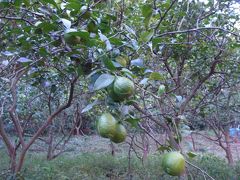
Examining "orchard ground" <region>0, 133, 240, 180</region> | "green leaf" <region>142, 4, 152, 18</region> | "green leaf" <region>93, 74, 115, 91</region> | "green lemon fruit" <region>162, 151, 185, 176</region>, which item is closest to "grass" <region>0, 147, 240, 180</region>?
"orchard ground" <region>0, 133, 240, 180</region>

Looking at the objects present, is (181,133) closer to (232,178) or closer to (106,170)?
(232,178)

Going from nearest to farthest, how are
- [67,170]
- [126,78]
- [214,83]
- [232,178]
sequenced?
[126,78], [214,83], [232,178], [67,170]

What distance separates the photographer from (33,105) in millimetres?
4840

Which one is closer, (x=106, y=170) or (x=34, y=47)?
(x=34, y=47)

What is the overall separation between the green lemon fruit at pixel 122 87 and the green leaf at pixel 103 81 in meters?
0.01

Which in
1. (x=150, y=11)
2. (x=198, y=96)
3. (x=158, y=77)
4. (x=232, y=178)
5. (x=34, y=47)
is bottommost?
(x=232, y=178)

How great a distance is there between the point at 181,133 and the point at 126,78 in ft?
1.02

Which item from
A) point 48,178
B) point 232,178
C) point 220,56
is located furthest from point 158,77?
point 232,178

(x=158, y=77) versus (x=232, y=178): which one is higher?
(x=158, y=77)

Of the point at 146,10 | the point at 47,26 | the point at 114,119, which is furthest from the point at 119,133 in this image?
the point at 146,10

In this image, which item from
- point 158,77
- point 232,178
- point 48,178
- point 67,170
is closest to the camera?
point 158,77

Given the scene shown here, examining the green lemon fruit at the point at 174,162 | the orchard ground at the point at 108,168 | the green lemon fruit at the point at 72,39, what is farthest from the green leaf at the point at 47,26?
the orchard ground at the point at 108,168

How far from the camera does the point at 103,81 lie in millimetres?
684

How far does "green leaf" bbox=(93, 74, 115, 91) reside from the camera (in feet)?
2.20
